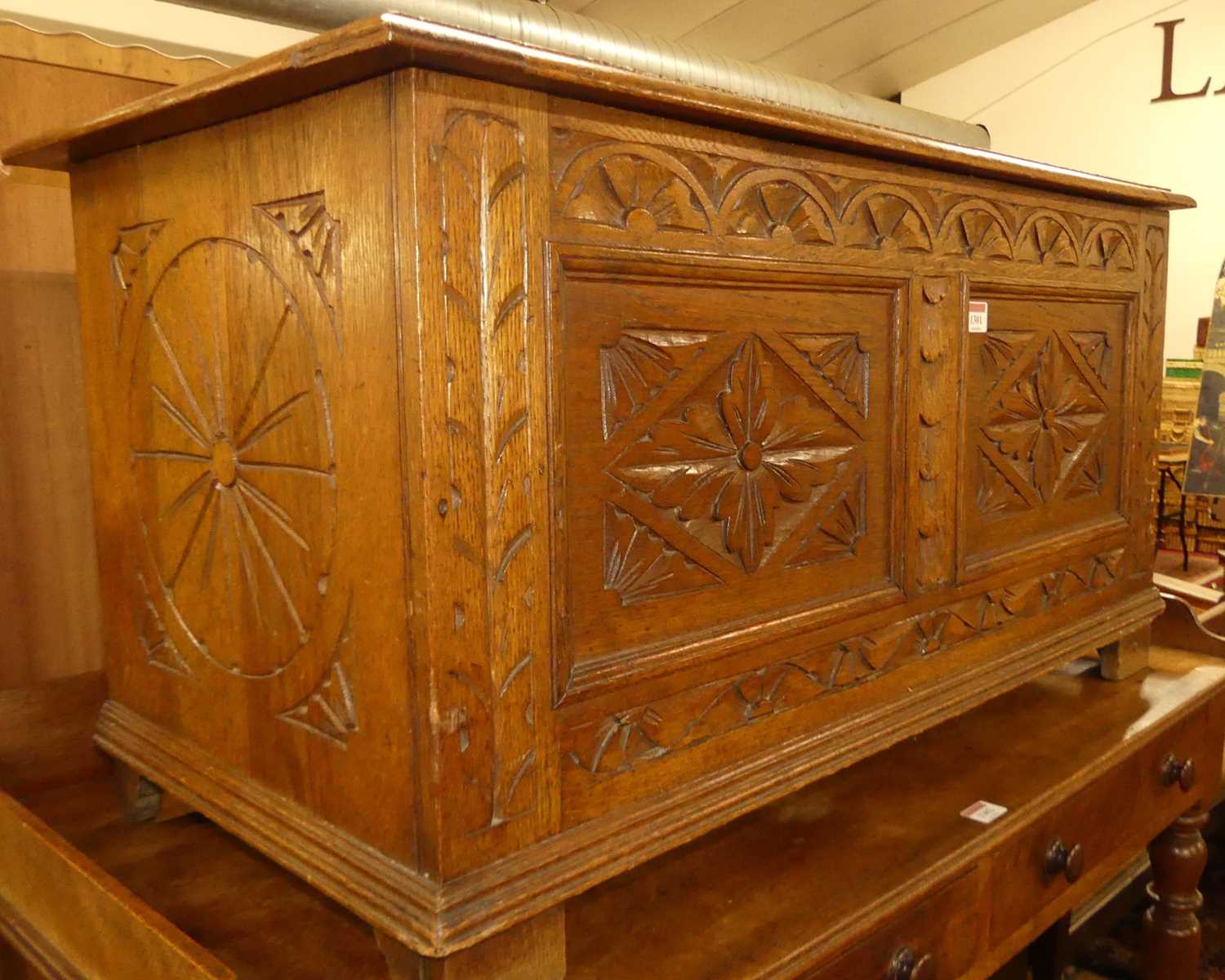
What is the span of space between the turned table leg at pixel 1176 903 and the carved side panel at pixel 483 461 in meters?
1.26

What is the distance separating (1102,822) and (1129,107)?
15.7 feet

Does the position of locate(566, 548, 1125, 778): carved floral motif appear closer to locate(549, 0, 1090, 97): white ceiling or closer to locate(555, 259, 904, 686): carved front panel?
locate(555, 259, 904, 686): carved front panel

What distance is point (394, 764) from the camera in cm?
82

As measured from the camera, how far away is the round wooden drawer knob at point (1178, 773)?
156cm

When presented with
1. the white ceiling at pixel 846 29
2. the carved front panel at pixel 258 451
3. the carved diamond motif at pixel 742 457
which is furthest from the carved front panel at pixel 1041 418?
the white ceiling at pixel 846 29

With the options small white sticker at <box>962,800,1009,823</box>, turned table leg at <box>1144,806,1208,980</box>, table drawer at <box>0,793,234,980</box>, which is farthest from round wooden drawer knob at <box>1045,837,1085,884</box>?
table drawer at <box>0,793,234,980</box>

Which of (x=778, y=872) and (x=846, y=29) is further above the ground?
(x=846, y=29)

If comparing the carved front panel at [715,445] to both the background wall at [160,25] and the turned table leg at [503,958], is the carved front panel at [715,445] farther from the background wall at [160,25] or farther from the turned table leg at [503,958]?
the background wall at [160,25]

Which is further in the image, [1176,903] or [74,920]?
[1176,903]

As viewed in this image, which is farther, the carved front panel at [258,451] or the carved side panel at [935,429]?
the carved side panel at [935,429]

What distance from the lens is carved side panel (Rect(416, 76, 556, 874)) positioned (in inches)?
29.9

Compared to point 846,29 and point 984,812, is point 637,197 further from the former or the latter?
point 846,29

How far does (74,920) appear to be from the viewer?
3.03 ft

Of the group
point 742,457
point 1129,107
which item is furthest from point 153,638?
point 1129,107
